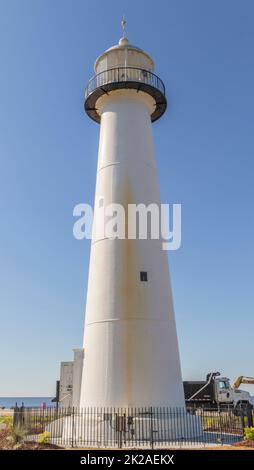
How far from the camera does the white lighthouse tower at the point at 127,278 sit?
629 inches

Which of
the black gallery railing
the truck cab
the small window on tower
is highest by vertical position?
the black gallery railing

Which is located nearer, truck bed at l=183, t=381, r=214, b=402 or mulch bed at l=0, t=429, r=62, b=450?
mulch bed at l=0, t=429, r=62, b=450

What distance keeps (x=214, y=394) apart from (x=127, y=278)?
18.5 m

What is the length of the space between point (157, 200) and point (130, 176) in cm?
160

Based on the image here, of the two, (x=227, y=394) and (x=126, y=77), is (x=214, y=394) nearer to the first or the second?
(x=227, y=394)

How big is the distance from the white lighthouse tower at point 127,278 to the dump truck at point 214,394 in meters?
15.9

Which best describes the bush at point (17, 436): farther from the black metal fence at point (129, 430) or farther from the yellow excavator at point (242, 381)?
the yellow excavator at point (242, 381)

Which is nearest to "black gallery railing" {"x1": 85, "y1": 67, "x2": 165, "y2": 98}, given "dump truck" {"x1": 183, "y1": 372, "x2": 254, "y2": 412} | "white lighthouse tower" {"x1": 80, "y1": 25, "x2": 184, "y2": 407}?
"white lighthouse tower" {"x1": 80, "y1": 25, "x2": 184, "y2": 407}

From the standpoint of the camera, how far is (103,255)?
17922 mm

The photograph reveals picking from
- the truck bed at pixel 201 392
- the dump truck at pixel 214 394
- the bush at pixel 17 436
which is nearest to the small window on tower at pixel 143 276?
the bush at pixel 17 436

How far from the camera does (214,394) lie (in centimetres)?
3136

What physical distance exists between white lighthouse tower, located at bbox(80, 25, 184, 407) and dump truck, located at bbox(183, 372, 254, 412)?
15.9 metres

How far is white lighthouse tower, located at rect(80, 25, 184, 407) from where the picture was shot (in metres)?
16.0

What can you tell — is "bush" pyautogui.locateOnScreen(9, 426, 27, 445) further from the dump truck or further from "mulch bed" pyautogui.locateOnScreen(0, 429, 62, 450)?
the dump truck
